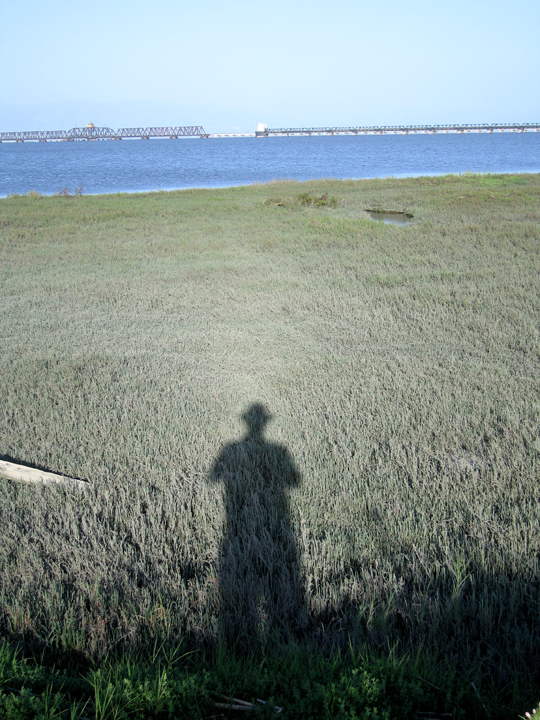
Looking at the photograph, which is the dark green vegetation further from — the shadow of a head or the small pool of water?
the small pool of water

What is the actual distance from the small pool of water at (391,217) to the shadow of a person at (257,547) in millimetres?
16170

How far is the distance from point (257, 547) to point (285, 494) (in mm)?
688

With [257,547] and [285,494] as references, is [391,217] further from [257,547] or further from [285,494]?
[257,547]

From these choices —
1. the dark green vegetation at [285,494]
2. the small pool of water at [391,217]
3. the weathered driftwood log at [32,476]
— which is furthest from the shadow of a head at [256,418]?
the small pool of water at [391,217]

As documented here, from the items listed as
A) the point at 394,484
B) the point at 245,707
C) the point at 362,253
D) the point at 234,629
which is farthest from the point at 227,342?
the point at 362,253

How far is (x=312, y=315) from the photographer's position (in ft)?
29.7

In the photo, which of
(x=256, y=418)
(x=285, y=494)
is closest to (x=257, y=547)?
(x=285, y=494)

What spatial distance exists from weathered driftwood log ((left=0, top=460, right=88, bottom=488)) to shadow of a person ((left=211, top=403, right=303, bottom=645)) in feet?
3.82

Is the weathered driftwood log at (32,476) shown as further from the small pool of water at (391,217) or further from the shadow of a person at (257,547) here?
the small pool of water at (391,217)

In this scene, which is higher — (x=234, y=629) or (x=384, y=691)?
(x=384, y=691)

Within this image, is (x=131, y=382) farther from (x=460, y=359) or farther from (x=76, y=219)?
(x=76, y=219)

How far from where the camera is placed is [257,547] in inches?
133

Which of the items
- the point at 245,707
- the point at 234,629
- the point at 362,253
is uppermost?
the point at 362,253

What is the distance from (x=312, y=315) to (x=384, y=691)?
7.22 m
